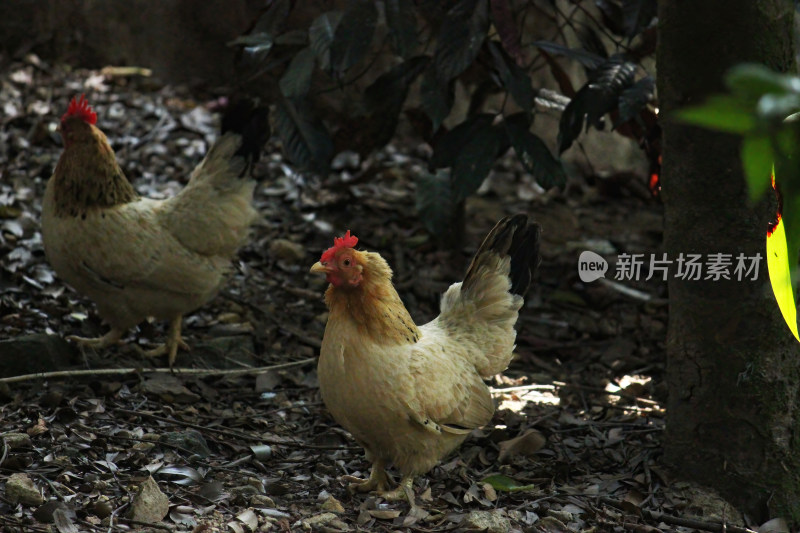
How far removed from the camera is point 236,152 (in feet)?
15.6

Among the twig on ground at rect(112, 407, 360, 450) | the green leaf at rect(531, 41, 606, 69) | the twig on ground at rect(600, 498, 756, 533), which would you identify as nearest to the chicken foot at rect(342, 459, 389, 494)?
the twig on ground at rect(112, 407, 360, 450)

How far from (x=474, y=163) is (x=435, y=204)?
2.41 ft

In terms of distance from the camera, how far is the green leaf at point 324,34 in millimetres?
4199

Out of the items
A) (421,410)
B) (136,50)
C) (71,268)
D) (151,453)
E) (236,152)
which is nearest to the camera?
(421,410)

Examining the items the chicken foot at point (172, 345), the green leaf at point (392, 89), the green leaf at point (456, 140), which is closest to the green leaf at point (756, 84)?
the green leaf at point (456, 140)

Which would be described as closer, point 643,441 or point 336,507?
point 336,507

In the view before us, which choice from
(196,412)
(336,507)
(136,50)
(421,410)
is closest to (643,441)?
(421,410)

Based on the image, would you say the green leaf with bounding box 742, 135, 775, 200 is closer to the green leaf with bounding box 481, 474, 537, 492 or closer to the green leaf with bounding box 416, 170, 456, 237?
the green leaf with bounding box 481, 474, 537, 492

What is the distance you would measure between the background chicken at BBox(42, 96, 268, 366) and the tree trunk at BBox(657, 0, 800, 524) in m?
2.44

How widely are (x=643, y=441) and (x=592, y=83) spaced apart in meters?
1.76

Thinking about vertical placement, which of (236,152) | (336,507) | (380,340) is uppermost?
(236,152)

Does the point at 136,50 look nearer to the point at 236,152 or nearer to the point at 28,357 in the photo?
the point at 236,152

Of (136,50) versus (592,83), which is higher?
(136,50)

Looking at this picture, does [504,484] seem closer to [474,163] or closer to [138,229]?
[474,163]
